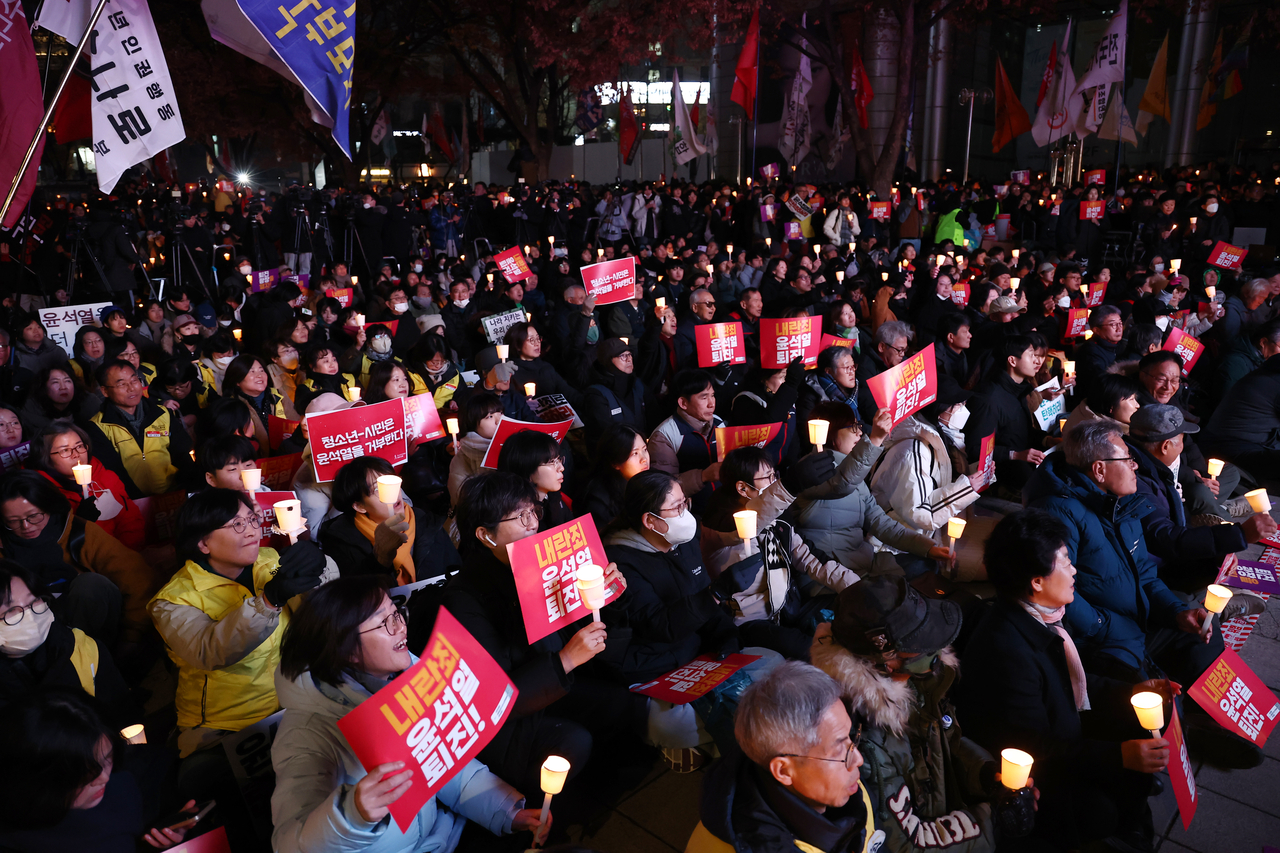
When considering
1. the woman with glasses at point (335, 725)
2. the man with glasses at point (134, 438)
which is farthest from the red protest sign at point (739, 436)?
the man with glasses at point (134, 438)

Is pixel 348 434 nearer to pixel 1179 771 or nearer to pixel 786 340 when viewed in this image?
pixel 786 340

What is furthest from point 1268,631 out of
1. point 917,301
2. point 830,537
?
point 917,301

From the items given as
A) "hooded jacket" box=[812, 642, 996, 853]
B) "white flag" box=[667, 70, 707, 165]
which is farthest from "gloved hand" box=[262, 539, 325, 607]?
"white flag" box=[667, 70, 707, 165]

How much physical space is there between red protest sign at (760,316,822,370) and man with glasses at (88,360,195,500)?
4.13 metres

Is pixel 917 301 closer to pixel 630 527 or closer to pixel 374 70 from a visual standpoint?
pixel 630 527

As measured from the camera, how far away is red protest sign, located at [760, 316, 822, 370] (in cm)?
649

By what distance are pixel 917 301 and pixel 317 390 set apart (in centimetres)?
687

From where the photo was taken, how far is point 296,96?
23031 mm

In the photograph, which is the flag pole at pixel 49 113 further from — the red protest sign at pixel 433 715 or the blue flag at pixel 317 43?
the red protest sign at pixel 433 715

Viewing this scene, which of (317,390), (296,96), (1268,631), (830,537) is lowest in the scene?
(1268,631)

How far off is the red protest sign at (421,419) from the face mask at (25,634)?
2824mm

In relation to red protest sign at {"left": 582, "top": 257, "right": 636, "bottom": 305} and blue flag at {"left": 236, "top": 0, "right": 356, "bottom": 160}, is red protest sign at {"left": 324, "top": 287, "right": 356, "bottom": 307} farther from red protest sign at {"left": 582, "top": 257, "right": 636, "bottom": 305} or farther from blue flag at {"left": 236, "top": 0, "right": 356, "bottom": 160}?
blue flag at {"left": 236, "top": 0, "right": 356, "bottom": 160}

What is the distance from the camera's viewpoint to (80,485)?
14.4 feet

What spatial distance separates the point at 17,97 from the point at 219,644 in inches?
123
